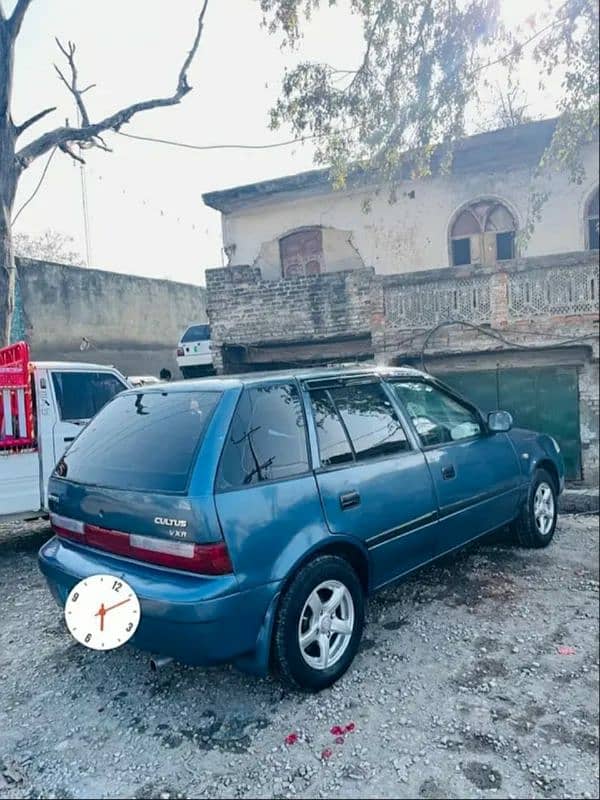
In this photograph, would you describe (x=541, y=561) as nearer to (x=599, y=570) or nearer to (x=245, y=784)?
(x=599, y=570)

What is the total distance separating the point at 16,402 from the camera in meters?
5.17

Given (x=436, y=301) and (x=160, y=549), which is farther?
(x=436, y=301)

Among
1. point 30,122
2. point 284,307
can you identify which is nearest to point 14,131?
point 30,122

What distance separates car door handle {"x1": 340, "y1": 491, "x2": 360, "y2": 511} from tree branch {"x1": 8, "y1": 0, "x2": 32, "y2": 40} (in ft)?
31.5

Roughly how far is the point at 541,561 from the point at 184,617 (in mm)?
3142

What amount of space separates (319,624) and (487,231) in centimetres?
930

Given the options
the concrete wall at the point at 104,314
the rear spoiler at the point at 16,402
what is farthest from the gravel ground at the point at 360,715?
the concrete wall at the point at 104,314

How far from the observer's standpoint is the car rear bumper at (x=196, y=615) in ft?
7.78

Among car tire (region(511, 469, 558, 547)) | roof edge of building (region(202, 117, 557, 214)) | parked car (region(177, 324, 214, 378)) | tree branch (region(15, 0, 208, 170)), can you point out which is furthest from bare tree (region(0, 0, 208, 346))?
car tire (region(511, 469, 558, 547))

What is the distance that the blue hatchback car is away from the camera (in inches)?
96.0

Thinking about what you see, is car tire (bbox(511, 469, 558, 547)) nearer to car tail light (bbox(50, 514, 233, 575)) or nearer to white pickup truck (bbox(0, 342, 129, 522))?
car tail light (bbox(50, 514, 233, 575))

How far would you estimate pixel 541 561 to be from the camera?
14.2ft

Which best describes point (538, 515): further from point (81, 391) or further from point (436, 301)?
point (81, 391)

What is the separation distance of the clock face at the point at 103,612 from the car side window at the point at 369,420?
4.66 ft
